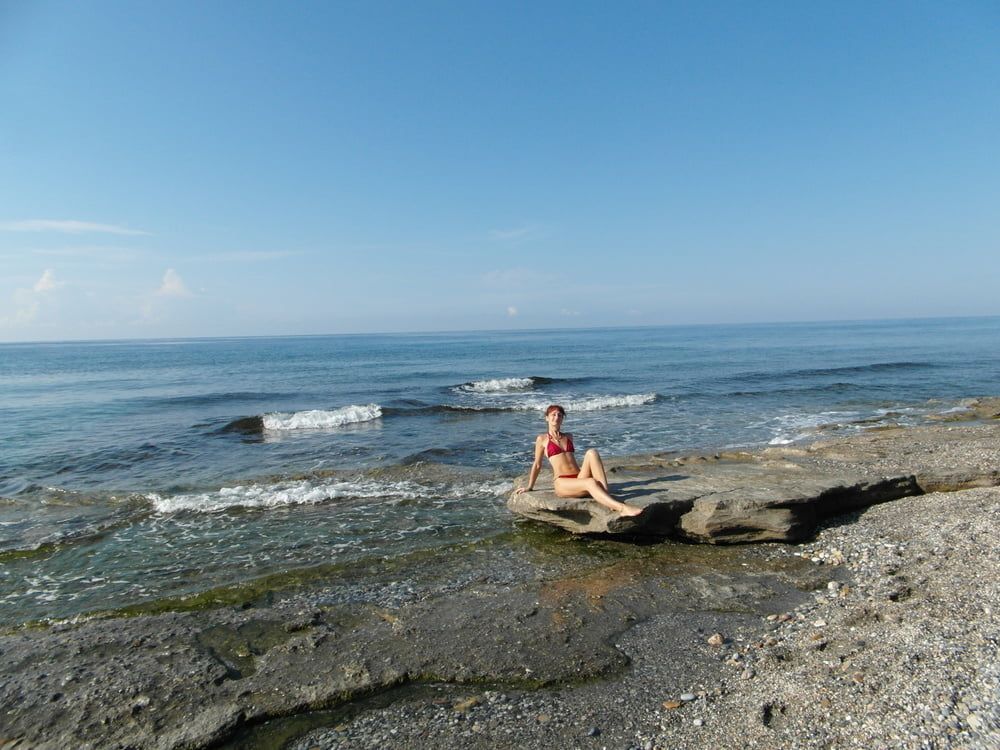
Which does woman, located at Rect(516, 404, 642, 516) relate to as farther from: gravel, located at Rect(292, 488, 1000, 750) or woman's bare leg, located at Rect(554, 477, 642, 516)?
gravel, located at Rect(292, 488, 1000, 750)

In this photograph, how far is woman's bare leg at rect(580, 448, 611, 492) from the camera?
8.95 m

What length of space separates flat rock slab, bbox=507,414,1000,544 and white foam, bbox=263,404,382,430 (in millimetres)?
14209

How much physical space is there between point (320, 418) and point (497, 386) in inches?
507

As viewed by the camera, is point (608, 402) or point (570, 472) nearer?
point (570, 472)

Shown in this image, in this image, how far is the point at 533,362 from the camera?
52.3 m

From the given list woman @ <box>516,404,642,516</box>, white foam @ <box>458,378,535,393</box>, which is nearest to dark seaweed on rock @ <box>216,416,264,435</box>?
white foam @ <box>458,378,535,393</box>

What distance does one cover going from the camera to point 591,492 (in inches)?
352

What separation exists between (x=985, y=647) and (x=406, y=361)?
51056 mm

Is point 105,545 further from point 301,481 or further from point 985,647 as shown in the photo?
point 985,647

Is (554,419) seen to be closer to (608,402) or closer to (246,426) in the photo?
(246,426)

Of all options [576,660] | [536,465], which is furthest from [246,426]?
[576,660]

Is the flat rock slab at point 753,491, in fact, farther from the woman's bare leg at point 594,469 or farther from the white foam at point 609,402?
the white foam at point 609,402

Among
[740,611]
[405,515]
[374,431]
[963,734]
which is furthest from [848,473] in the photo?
[374,431]

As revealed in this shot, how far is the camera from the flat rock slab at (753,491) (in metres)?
8.62
